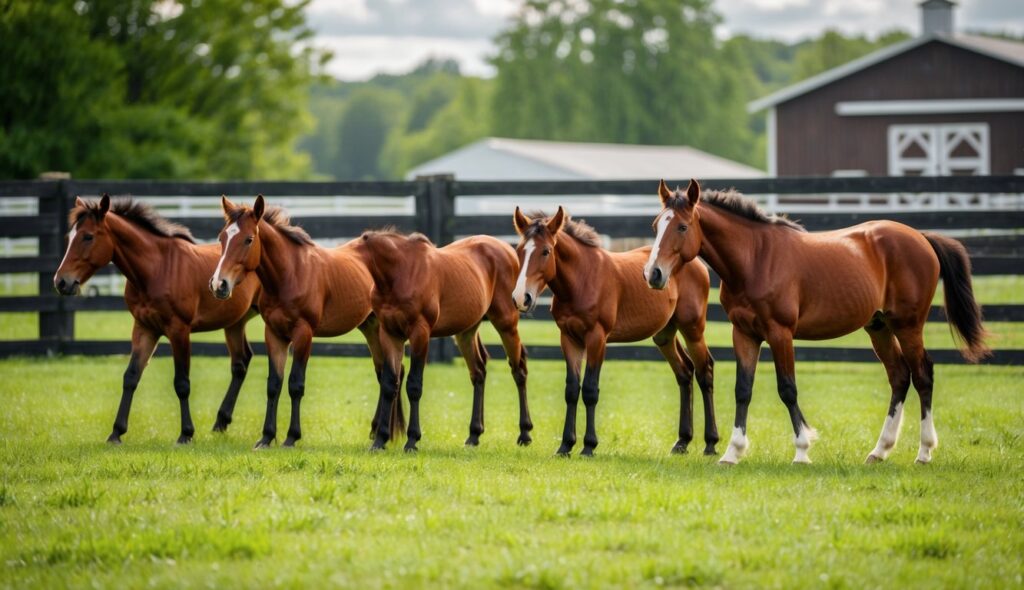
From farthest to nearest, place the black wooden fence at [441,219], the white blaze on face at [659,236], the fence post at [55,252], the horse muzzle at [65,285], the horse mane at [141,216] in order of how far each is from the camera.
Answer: the fence post at [55,252], the black wooden fence at [441,219], the horse mane at [141,216], the horse muzzle at [65,285], the white blaze on face at [659,236]

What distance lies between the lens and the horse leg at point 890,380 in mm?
8617

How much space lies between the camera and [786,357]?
845 cm

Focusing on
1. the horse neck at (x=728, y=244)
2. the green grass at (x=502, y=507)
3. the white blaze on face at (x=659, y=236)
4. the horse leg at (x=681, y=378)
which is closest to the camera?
the green grass at (x=502, y=507)

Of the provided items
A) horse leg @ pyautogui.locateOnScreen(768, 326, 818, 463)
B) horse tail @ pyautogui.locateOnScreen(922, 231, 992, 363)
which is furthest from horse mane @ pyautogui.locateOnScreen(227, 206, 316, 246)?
horse tail @ pyautogui.locateOnScreen(922, 231, 992, 363)

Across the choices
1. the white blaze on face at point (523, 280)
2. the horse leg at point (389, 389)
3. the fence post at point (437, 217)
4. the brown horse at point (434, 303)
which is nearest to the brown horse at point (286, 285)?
the horse leg at point (389, 389)

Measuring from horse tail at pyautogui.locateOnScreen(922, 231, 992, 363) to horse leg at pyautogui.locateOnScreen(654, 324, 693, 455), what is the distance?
210 centimetres

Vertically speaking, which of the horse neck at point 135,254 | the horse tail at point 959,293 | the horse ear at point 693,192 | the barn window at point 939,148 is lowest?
the horse tail at point 959,293

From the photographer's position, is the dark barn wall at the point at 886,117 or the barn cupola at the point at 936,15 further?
the barn cupola at the point at 936,15

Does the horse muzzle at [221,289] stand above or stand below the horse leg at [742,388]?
above

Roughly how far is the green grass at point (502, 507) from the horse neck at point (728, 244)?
138 cm

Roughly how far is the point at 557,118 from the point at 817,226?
192ft

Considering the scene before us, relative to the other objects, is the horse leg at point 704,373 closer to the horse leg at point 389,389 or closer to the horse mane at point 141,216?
the horse leg at point 389,389

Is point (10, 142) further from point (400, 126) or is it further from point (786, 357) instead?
point (400, 126)

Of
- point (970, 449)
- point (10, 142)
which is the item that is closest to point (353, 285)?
point (970, 449)
